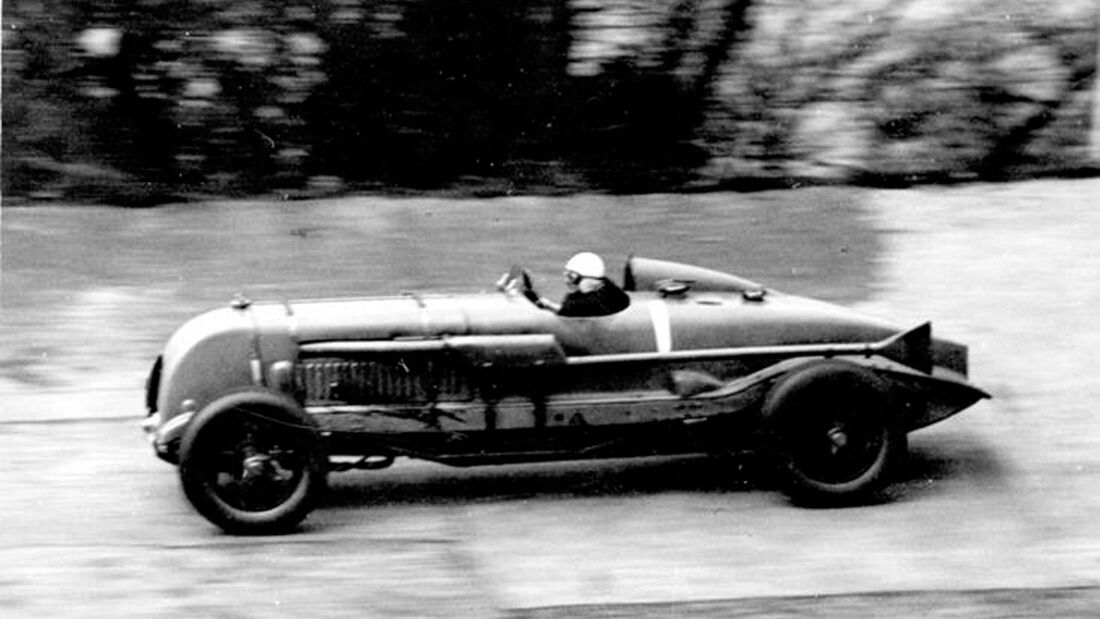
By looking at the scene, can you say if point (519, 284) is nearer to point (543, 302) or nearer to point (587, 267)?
point (543, 302)

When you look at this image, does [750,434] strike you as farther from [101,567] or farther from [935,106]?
[935,106]

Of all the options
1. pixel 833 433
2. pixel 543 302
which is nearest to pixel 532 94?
pixel 543 302

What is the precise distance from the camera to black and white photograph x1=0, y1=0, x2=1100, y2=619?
8469mm

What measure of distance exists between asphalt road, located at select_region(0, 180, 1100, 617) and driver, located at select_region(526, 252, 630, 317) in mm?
860

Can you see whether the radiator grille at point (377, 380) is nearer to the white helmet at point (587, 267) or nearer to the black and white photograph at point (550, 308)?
the black and white photograph at point (550, 308)

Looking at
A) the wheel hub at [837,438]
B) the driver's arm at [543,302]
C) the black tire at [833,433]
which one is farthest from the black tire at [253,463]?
the wheel hub at [837,438]

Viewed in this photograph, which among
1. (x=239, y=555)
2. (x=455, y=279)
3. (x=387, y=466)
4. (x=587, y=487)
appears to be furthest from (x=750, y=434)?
(x=455, y=279)

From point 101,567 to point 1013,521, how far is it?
3.80 m

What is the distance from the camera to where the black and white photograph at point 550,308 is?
8469 mm

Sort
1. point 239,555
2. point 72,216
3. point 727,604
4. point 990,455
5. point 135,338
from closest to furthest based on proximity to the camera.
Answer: point 727,604, point 239,555, point 990,455, point 135,338, point 72,216

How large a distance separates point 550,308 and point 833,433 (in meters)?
1.33

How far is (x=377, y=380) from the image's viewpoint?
29.1 ft

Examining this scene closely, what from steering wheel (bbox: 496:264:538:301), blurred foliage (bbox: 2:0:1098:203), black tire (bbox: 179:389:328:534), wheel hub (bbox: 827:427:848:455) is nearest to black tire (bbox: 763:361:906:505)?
wheel hub (bbox: 827:427:848:455)

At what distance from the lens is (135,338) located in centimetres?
1105
